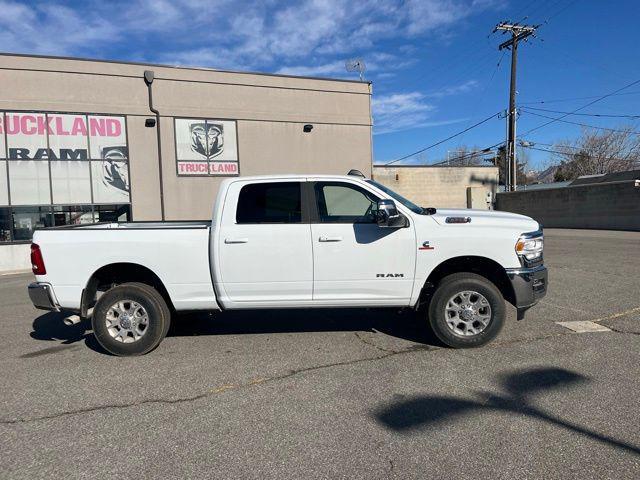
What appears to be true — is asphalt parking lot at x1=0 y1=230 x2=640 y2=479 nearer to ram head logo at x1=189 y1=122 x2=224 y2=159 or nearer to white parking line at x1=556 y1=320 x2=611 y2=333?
white parking line at x1=556 y1=320 x2=611 y2=333

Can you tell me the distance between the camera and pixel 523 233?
16.4 ft

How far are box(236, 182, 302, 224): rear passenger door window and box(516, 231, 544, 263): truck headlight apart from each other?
2.41 m

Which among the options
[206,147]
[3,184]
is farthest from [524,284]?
[3,184]

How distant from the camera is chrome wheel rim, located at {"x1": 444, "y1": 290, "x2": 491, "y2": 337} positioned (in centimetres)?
502

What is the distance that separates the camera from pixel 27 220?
17.1m

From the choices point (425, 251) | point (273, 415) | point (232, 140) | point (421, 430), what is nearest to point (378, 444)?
point (421, 430)

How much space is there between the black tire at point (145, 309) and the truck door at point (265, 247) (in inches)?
28.7

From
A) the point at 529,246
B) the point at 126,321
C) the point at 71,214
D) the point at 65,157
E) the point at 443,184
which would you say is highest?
the point at 65,157

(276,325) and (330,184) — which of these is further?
(276,325)

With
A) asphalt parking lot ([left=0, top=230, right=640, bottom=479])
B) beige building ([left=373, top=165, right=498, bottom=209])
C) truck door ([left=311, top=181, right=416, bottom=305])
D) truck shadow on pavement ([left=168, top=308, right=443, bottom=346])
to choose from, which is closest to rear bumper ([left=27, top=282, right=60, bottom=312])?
asphalt parking lot ([left=0, top=230, right=640, bottom=479])

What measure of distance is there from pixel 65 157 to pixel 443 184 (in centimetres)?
2292

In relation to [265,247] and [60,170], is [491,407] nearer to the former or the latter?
[265,247]

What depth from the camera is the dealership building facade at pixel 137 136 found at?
16625 mm

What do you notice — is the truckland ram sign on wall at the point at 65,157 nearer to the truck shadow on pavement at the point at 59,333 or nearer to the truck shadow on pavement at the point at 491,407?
the truck shadow on pavement at the point at 59,333
